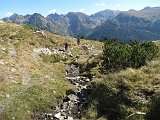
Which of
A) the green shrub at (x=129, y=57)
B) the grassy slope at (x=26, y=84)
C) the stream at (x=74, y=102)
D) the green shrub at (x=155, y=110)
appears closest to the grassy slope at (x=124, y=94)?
the green shrub at (x=155, y=110)

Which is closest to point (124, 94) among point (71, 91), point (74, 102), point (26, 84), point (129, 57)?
point (74, 102)

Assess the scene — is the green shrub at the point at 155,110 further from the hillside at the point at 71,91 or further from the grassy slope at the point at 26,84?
the grassy slope at the point at 26,84

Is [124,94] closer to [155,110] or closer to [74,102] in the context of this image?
[155,110]

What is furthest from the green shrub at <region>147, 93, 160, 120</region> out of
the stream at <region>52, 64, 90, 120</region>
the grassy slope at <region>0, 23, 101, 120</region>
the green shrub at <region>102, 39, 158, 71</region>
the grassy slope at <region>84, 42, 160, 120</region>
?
the green shrub at <region>102, 39, 158, 71</region>

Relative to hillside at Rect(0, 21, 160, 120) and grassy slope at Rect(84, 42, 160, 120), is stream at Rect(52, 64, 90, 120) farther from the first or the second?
grassy slope at Rect(84, 42, 160, 120)

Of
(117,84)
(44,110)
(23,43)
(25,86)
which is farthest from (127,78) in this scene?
(23,43)

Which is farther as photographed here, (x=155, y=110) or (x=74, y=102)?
(x=74, y=102)

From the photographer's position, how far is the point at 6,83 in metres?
29.3

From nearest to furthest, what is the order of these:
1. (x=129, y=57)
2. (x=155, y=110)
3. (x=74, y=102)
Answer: (x=155, y=110)
(x=74, y=102)
(x=129, y=57)

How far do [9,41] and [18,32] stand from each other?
895cm

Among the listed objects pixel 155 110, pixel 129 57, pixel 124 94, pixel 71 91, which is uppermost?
pixel 129 57

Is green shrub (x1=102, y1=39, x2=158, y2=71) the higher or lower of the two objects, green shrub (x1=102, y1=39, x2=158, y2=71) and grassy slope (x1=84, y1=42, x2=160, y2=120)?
the higher

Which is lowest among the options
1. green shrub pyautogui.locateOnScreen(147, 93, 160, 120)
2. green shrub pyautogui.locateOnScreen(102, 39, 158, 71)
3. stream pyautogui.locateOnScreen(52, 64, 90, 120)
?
stream pyautogui.locateOnScreen(52, 64, 90, 120)

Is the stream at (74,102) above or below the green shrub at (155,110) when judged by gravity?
below
